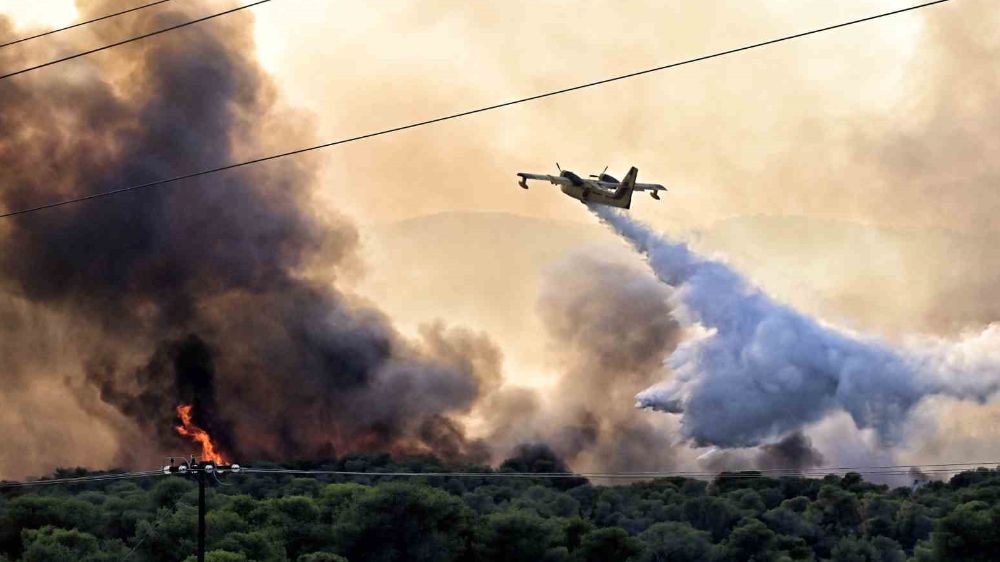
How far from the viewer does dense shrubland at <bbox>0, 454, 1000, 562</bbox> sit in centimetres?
12509

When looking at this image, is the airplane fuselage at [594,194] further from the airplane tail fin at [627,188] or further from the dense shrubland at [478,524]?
the dense shrubland at [478,524]

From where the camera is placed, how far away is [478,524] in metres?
136

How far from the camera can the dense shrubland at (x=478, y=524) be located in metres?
125

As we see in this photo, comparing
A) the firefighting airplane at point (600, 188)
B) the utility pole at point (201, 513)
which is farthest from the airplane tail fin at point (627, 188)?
the utility pole at point (201, 513)

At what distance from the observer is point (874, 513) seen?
160 metres

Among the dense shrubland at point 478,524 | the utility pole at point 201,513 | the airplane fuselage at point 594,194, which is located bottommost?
the utility pole at point 201,513

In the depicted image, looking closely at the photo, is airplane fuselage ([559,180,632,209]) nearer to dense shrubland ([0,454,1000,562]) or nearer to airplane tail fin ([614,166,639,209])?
airplane tail fin ([614,166,639,209])

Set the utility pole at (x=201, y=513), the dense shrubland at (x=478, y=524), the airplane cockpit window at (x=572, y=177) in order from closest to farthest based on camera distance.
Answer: the utility pole at (x=201, y=513)
the airplane cockpit window at (x=572, y=177)
the dense shrubland at (x=478, y=524)

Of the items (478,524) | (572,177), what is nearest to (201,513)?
(572,177)

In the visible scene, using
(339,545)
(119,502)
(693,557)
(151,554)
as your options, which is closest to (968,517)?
(693,557)

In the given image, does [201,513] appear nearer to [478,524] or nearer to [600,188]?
[600,188]

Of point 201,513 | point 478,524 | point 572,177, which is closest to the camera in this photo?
point 201,513

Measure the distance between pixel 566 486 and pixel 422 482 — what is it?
49.3 m

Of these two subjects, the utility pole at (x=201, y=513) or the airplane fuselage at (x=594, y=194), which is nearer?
the utility pole at (x=201, y=513)
